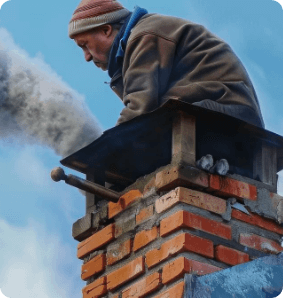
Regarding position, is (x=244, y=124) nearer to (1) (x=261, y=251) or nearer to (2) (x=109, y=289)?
(1) (x=261, y=251)

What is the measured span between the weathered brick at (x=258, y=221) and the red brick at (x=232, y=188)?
3.7 inches

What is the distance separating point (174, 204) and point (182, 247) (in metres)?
0.27

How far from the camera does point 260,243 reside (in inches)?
247

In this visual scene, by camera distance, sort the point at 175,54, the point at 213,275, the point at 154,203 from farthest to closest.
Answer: the point at 175,54 → the point at 154,203 → the point at 213,275

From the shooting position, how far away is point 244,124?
21.0 ft

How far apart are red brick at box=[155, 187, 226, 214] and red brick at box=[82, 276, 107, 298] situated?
506mm

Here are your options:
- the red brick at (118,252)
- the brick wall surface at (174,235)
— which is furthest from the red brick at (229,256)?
the red brick at (118,252)

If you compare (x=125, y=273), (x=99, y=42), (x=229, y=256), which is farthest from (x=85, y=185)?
(x=99, y=42)

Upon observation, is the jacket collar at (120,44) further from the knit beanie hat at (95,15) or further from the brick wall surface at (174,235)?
the brick wall surface at (174,235)

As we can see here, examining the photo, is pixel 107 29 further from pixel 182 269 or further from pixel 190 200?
pixel 182 269

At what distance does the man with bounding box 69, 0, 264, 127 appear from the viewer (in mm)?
6570

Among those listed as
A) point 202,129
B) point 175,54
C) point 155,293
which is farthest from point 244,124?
point 155,293

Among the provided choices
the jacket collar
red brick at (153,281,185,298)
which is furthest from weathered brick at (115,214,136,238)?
the jacket collar

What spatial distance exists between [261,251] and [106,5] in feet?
5.84
